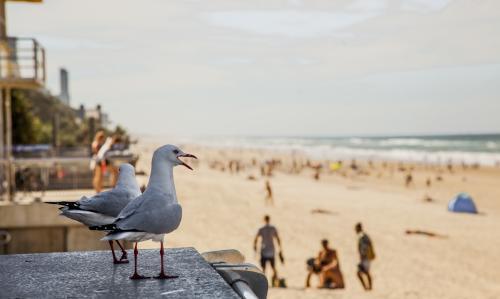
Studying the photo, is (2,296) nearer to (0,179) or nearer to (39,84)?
(0,179)

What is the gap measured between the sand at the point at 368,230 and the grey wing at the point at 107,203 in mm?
6989

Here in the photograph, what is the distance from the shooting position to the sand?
1614cm

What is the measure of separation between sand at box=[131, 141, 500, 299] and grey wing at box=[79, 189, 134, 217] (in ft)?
22.9

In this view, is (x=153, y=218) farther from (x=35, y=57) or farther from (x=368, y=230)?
(x=368, y=230)

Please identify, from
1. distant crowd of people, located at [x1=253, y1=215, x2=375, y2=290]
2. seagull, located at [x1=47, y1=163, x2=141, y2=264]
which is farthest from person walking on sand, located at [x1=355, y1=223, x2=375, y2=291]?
seagull, located at [x1=47, y1=163, x2=141, y2=264]

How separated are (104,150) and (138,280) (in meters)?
8.08

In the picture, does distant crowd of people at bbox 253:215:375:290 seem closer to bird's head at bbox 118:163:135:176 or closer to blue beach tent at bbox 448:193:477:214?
bird's head at bbox 118:163:135:176

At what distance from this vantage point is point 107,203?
13.1 feet

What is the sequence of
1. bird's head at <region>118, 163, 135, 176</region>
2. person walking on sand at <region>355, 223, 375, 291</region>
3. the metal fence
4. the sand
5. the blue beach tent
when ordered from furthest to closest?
the blue beach tent, the sand, person walking on sand at <region>355, 223, 375, 291</region>, the metal fence, bird's head at <region>118, 163, 135, 176</region>

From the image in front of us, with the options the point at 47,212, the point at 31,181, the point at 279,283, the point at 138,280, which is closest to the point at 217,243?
the point at 279,283

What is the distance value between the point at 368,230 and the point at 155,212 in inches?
910

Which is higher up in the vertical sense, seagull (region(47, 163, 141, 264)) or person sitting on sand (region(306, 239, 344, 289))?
seagull (region(47, 163, 141, 264))

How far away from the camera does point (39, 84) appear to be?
1525 centimetres

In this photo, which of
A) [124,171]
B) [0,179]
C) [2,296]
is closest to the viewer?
[2,296]
